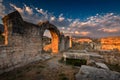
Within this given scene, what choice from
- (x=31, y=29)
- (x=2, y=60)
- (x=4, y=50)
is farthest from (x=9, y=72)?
(x=31, y=29)

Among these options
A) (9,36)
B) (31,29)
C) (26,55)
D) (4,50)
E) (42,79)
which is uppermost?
(31,29)

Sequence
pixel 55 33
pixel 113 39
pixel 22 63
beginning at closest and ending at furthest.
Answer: pixel 22 63 → pixel 113 39 → pixel 55 33

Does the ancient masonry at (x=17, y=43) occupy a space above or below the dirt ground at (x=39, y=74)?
above

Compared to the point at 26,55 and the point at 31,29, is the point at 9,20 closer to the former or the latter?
the point at 31,29

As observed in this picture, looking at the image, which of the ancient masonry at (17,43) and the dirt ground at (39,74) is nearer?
the dirt ground at (39,74)

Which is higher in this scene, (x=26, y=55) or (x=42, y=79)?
(x=26, y=55)

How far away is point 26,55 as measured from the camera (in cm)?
663

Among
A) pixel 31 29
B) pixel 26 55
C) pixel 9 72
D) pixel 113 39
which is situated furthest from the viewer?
pixel 113 39

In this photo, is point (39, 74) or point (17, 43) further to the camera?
point (17, 43)

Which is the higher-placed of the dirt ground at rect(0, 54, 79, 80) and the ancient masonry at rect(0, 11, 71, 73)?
the ancient masonry at rect(0, 11, 71, 73)

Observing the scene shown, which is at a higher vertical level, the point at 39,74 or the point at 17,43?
the point at 17,43

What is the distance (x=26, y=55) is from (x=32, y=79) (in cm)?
279

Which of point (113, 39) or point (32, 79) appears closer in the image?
point (32, 79)

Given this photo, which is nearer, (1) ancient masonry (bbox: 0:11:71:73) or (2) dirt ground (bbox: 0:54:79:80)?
(2) dirt ground (bbox: 0:54:79:80)
